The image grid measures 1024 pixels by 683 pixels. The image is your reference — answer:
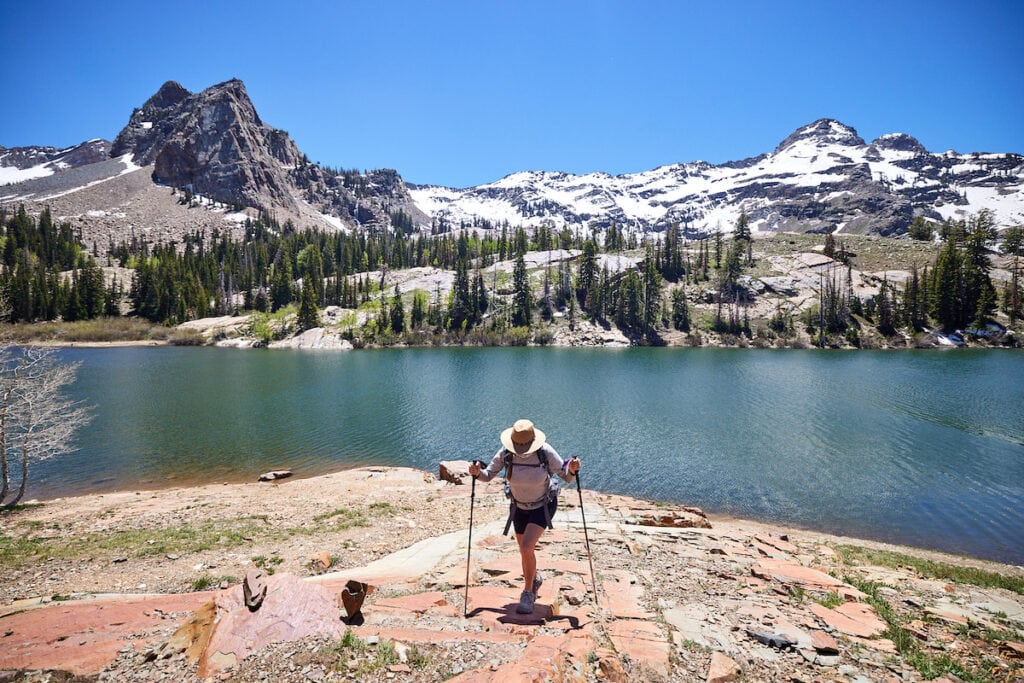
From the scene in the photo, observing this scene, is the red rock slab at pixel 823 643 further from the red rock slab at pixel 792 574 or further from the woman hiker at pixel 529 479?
the woman hiker at pixel 529 479

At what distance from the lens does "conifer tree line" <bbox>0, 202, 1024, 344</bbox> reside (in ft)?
357

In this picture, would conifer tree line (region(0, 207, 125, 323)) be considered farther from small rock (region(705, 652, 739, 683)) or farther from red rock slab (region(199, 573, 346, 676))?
small rock (region(705, 652, 739, 683))

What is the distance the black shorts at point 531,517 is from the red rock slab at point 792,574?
6606 millimetres

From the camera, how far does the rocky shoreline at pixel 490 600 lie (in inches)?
265

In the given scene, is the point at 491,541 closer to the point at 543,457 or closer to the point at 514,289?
the point at 543,457

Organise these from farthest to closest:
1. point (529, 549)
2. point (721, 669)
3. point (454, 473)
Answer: point (454, 473) → point (529, 549) → point (721, 669)

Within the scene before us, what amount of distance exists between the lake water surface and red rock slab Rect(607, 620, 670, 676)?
56.4ft

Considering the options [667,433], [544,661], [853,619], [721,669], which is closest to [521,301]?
[667,433]

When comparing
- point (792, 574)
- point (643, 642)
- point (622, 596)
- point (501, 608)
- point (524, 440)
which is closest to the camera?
point (643, 642)

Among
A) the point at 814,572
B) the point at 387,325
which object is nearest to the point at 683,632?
the point at 814,572

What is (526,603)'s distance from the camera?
8.42m

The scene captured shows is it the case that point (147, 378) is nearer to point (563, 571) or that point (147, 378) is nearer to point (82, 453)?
point (82, 453)

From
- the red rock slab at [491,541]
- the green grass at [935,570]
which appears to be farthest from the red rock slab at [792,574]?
the red rock slab at [491,541]

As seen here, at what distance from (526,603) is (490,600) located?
109cm
